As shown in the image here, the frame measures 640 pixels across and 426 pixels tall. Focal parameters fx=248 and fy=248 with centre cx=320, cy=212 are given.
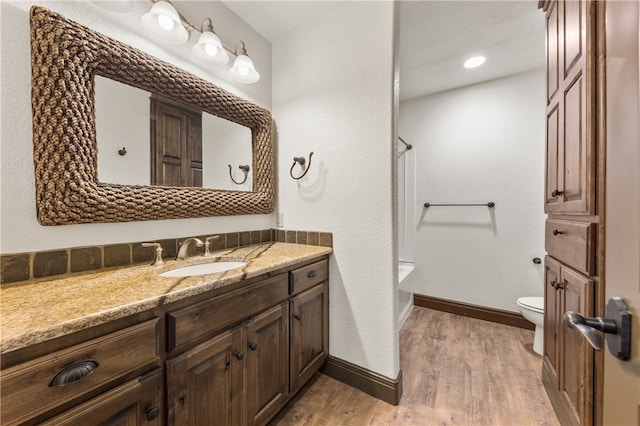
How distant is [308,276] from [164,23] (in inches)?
59.2

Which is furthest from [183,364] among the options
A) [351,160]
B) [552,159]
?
[552,159]

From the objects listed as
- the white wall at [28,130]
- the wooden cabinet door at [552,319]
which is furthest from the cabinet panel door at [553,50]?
the white wall at [28,130]

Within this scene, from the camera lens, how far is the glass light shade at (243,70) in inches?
61.4

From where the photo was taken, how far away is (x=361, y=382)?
5.26 ft

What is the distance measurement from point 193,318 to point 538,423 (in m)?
1.85

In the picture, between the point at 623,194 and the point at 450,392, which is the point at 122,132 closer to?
the point at 623,194

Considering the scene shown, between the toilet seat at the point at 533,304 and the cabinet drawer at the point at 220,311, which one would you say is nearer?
the cabinet drawer at the point at 220,311

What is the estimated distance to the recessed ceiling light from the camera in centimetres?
218

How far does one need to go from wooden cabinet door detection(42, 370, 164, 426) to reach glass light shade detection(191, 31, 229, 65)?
1.54 metres

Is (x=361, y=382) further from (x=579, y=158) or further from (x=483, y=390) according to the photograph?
(x=579, y=158)

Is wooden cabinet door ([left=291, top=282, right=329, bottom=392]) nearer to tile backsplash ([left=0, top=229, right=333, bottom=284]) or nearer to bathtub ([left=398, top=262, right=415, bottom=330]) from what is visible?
tile backsplash ([left=0, top=229, right=333, bottom=284])

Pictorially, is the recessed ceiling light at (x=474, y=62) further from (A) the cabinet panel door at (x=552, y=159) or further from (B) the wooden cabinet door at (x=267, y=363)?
(B) the wooden cabinet door at (x=267, y=363)

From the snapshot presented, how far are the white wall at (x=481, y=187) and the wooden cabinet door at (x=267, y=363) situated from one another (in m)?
2.10

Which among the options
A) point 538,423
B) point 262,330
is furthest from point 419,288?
point 262,330
